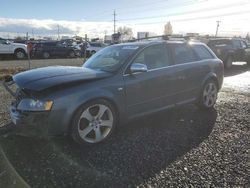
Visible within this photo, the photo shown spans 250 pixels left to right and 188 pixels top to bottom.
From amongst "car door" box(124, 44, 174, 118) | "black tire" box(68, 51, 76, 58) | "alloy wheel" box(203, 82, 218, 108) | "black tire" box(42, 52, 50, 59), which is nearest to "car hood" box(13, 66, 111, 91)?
"car door" box(124, 44, 174, 118)

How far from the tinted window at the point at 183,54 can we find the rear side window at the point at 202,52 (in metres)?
0.18

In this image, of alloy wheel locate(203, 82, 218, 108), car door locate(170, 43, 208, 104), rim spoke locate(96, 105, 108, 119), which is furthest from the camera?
alloy wheel locate(203, 82, 218, 108)

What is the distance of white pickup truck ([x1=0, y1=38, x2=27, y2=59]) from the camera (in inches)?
902

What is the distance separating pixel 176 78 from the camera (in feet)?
17.6

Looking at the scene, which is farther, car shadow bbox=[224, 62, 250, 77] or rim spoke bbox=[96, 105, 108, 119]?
car shadow bbox=[224, 62, 250, 77]

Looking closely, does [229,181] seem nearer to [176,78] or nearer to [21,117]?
[176,78]

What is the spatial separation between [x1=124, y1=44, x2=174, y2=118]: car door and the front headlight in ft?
4.40

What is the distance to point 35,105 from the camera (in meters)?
3.81

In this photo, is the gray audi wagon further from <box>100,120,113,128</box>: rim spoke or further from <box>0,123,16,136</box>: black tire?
<box>0,123,16,136</box>: black tire

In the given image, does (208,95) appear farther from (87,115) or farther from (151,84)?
(87,115)

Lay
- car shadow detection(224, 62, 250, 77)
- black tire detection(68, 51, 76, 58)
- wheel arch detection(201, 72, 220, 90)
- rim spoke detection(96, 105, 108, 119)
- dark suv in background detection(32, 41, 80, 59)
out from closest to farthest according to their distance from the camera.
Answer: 1. rim spoke detection(96, 105, 108, 119)
2. wheel arch detection(201, 72, 220, 90)
3. car shadow detection(224, 62, 250, 77)
4. dark suv in background detection(32, 41, 80, 59)
5. black tire detection(68, 51, 76, 58)

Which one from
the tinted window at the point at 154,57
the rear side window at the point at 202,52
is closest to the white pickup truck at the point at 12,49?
the rear side window at the point at 202,52

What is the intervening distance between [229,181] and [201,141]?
123 cm

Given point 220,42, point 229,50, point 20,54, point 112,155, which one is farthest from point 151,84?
point 20,54
